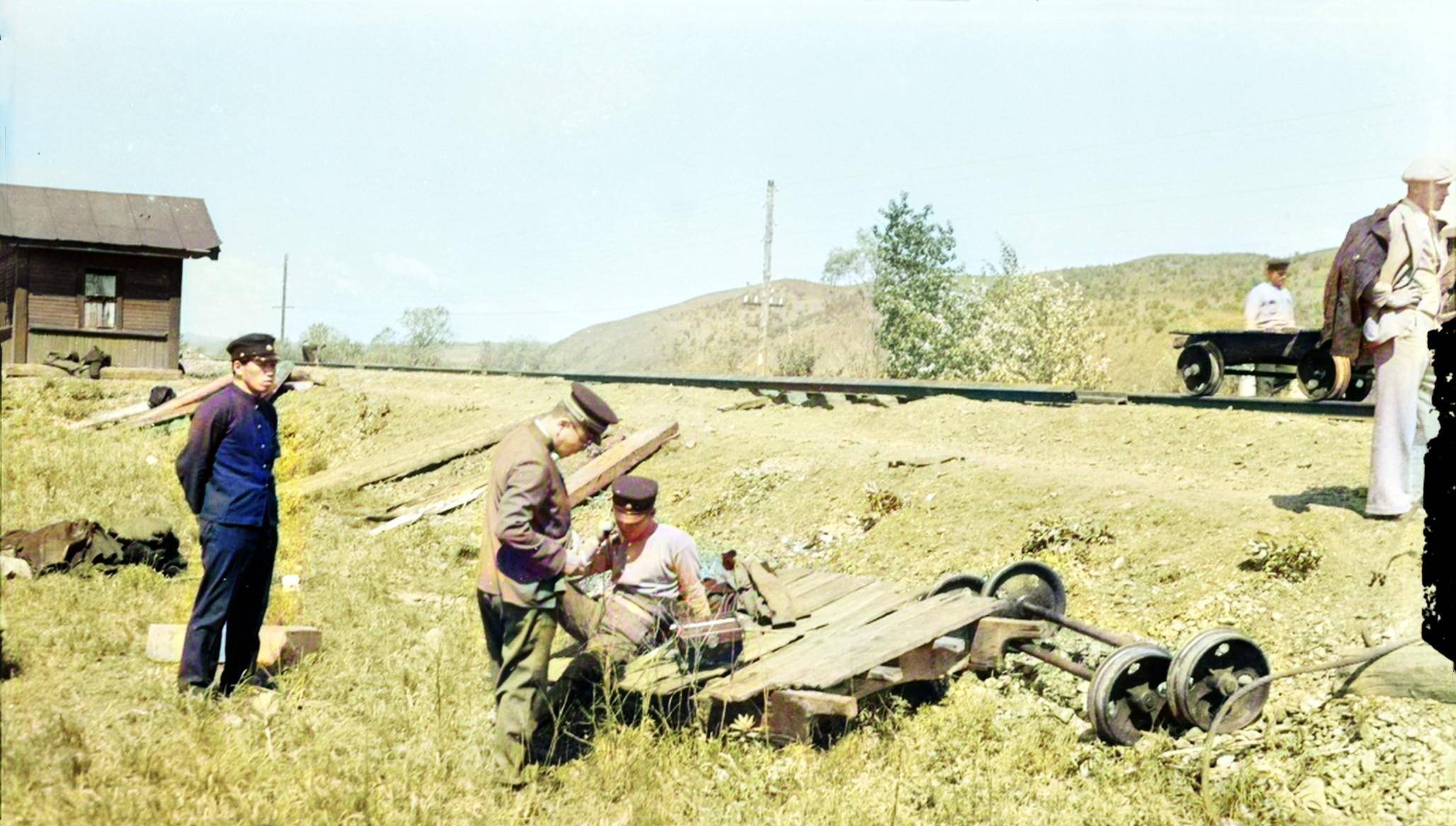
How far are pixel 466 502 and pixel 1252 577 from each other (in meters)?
6.55

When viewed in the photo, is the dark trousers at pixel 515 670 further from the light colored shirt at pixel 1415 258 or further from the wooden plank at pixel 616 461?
the light colored shirt at pixel 1415 258

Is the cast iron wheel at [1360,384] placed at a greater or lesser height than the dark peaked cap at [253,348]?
greater

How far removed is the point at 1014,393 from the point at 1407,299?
7651 millimetres

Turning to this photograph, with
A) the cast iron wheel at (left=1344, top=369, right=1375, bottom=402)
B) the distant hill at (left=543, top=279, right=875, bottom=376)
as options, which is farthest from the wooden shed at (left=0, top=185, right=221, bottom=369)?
the distant hill at (left=543, top=279, right=875, bottom=376)

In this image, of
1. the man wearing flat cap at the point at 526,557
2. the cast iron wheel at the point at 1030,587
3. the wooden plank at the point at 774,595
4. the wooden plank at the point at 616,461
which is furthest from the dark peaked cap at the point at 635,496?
the wooden plank at the point at 616,461

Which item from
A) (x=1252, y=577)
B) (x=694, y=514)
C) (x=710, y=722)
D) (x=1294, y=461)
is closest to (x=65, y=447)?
(x=694, y=514)

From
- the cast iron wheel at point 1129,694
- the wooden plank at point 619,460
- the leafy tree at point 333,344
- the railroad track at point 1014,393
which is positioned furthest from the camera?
the leafy tree at point 333,344

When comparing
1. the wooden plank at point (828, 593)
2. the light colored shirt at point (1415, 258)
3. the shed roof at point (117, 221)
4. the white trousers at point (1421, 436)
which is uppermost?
the shed roof at point (117, 221)

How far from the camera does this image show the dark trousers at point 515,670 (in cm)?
517

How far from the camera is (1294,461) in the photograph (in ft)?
35.6

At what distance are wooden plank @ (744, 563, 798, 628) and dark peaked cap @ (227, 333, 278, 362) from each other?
10.0ft

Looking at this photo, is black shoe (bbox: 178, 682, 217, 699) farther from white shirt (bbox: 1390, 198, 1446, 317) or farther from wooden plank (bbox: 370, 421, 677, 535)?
white shirt (bbox: 1390, 198, 1446, 317)

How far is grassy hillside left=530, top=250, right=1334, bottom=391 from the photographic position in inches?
1380

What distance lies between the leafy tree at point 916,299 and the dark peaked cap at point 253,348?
809 inches
